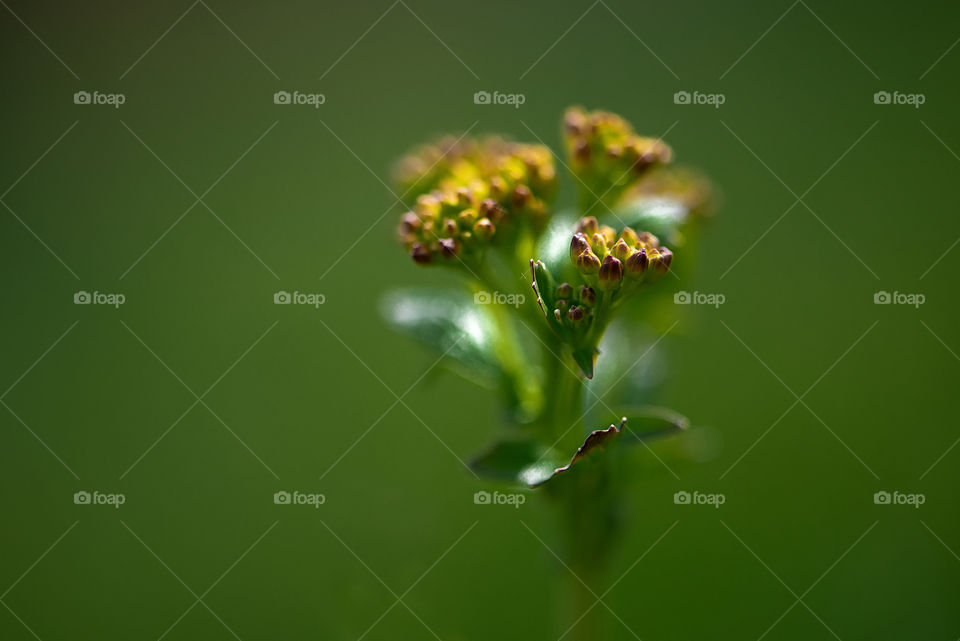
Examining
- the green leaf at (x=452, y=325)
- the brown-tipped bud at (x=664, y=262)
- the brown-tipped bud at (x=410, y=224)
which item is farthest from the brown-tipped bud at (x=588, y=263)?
the brown-tipped bud at (x=410, y=224)

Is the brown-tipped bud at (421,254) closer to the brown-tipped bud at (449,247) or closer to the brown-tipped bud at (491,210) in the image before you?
the brown-tipped bud at (449,247)

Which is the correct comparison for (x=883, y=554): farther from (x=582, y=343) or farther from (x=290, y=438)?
(x=290, y=438)

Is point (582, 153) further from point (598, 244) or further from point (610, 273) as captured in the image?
point (610, 273)

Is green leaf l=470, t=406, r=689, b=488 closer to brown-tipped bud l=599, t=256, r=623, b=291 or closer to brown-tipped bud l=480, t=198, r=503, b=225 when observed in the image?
brown-tipped bud l=599, t=256, r=623, b=291

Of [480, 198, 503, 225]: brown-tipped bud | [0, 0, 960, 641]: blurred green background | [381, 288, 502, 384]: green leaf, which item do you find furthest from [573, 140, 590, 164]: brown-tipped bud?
[0, 0, 960, 641]: blurred green background

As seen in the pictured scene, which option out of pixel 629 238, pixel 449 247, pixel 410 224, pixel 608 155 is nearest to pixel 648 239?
pixel 629 238

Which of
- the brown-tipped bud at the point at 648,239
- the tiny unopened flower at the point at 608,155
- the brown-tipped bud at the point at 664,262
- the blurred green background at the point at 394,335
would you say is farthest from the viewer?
the blurred green background at the point at 394,335

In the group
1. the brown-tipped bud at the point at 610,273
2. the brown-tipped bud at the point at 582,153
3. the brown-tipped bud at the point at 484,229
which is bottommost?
the brown-tipped bud at the point at 610,273
